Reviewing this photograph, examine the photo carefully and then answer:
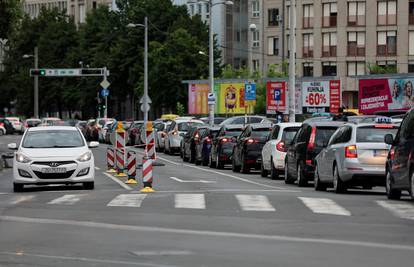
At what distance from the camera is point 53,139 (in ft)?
90.4

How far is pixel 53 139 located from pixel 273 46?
85.9 m

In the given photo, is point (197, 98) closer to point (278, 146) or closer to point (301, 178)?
point (278, 146)

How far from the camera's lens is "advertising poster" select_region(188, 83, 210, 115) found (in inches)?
3559

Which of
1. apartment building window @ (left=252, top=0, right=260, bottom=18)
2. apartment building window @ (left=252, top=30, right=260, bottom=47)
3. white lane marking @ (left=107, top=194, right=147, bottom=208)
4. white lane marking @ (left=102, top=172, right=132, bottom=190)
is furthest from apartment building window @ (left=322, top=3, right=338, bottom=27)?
white lane marking @ (left=107, top=194, right=147, bottom=208)

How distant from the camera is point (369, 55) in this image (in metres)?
103

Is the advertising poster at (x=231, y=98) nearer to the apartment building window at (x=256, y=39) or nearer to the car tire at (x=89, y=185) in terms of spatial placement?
the apartment building window at (x=256, y=39)

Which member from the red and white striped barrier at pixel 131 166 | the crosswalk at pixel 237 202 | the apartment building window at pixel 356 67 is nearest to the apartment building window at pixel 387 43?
the apartment building window at pixel 356 67

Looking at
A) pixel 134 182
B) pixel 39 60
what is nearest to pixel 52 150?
pixel 134 182

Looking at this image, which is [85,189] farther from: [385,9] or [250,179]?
[385,9]

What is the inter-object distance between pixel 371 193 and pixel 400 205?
16.4 feet

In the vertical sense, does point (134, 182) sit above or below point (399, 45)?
below

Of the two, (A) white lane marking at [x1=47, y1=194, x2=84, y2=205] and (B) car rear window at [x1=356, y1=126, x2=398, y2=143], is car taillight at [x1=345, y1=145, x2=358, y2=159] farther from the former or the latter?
(A) white lane marking at [x1=47, y1=194, x2=84, y2=205]

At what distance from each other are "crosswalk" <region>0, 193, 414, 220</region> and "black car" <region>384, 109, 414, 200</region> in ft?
1.30

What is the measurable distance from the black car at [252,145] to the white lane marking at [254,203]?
13.0 metres
